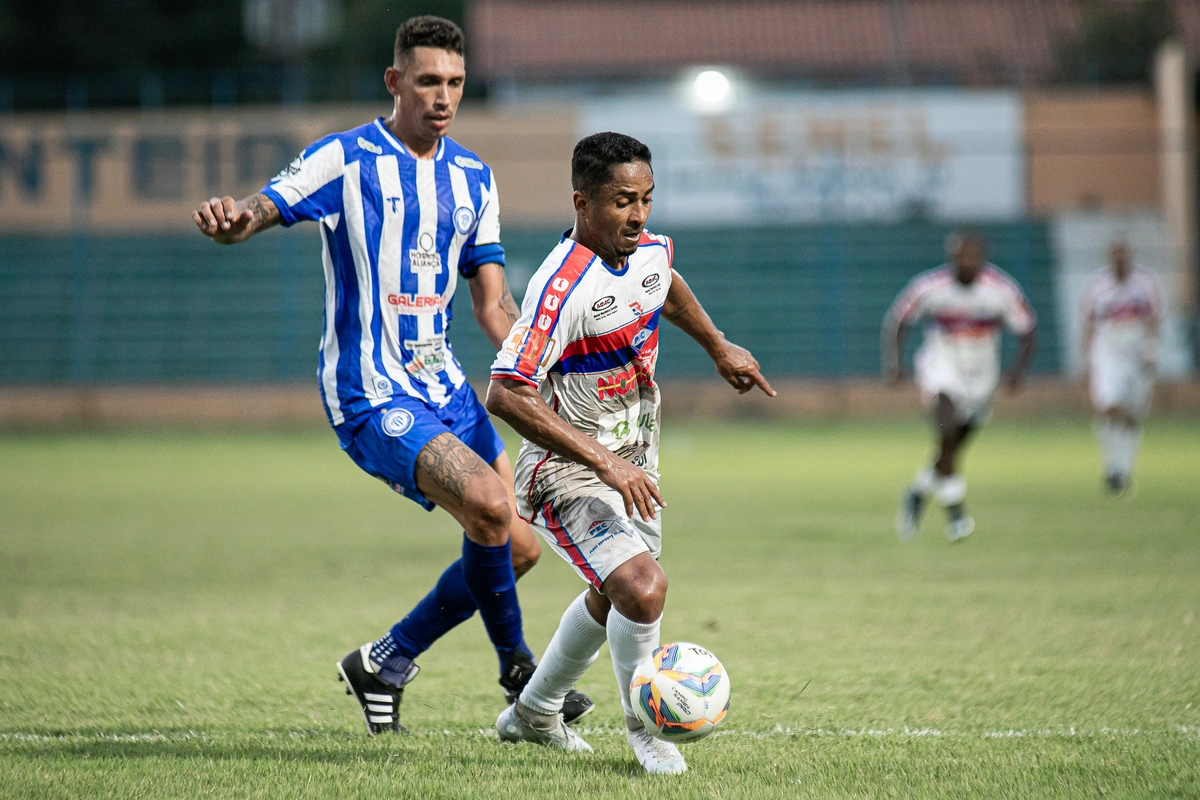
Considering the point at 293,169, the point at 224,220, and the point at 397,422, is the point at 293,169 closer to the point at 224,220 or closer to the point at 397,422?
the point at 224,220

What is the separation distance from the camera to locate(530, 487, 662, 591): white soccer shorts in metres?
4.01

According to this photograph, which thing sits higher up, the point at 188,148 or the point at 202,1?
the point at 202,1

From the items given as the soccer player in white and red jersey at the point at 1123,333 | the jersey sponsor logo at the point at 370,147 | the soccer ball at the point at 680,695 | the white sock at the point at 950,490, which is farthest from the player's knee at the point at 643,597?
the soccer player in white and red jersey at the point at 1123,333

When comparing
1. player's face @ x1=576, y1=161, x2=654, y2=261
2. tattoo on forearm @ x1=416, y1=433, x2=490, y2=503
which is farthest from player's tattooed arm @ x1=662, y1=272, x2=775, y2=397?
tattoo on forearm @ x1=416, y1=433, x2=490, y2=503

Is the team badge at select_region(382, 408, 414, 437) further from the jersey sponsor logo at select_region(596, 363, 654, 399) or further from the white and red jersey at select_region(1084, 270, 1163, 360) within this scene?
the white and red jersey at select_region(1084, 270, 1163, 360)

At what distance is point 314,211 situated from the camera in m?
4.72

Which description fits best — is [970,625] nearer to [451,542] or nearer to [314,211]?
[314,211]

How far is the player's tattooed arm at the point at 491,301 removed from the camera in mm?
4934

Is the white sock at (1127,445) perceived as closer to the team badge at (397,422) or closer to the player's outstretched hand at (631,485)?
the team badge at (397,422)

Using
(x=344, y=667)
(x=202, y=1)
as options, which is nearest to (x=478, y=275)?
(x=344, y=667)

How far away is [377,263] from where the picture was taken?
15.6ft

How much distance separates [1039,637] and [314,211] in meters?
3.71

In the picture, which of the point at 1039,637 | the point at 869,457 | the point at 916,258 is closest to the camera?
the point at 1039,637

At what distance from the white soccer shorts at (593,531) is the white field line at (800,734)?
0.78 meters
